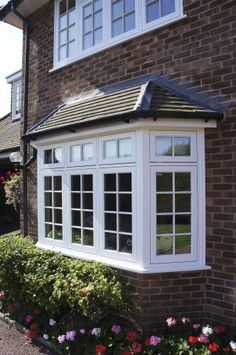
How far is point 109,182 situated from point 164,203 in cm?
89

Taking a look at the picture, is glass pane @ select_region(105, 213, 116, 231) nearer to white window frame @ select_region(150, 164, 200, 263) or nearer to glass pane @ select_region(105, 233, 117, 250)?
glass pane @ select_region(105, 233, 117, 250)

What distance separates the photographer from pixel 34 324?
6.50 m

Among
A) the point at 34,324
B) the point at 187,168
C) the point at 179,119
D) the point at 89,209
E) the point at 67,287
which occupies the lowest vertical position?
the point at 34,324

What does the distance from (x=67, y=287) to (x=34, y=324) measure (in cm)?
89

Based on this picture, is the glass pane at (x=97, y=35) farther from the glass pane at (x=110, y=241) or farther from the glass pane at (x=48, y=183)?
the glass pane at (x=110, y=241)

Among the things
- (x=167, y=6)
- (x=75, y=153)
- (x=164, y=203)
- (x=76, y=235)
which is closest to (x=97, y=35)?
(x=167, y=6)

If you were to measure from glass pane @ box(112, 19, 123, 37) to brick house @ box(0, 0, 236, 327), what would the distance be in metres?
0.02

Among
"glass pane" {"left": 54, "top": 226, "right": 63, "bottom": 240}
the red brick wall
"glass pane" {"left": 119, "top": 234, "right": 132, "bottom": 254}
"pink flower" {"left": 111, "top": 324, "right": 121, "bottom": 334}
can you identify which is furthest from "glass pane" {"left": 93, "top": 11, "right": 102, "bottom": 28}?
"pink flower" {"left": 111, "top": 324, "right": 121, "bottom": 334}

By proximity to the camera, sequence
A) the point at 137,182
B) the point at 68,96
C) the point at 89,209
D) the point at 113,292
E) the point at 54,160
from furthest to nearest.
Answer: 1. the point at 68,96
2. the point at 54,160
3. the point at 89,209
4. the point at 137,182
5. the point at 113,292

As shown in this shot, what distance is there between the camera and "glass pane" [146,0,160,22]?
6.74 meters

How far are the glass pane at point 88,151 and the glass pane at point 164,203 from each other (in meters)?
1.38

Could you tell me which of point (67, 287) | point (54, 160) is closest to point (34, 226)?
point (54, 160)

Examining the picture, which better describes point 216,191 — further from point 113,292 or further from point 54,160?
point 54,160

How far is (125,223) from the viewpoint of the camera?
6.27 m
